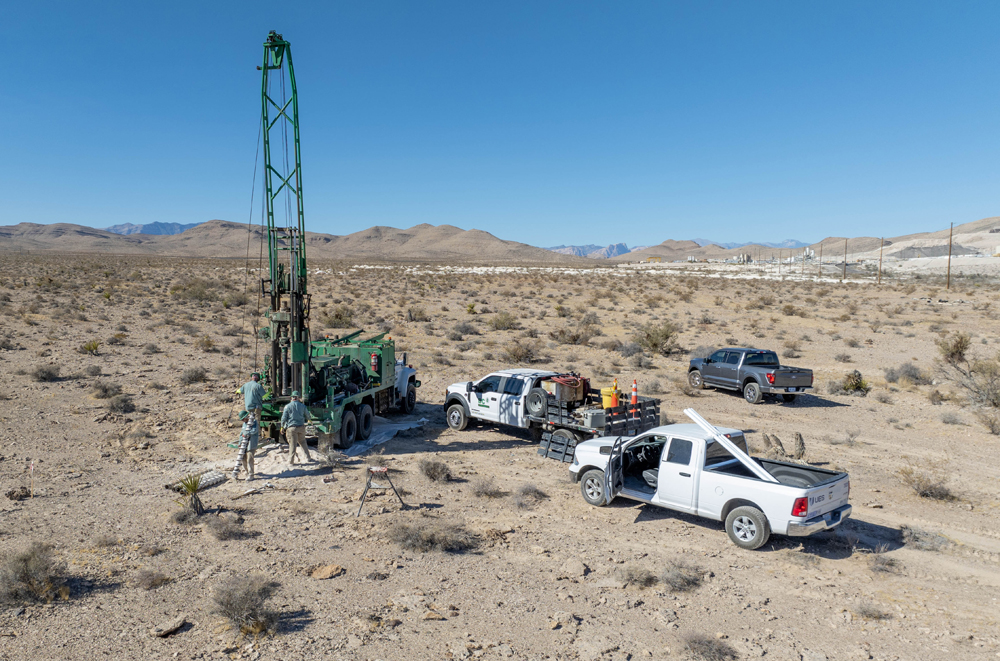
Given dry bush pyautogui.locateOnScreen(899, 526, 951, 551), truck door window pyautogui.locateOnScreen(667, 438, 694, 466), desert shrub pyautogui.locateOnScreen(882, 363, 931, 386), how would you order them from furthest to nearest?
desert shrub pyautogui.locateOnScreen(882, 363, 931, 386), truck door window pyautogui.locateOnScreen(667, 438, 694, 466), dry bush pyautogui.locateOnScreen(899, 526, 951, 551)

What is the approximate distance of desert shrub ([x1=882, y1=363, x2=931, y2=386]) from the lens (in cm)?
2111

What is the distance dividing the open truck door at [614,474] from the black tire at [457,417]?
5888mm

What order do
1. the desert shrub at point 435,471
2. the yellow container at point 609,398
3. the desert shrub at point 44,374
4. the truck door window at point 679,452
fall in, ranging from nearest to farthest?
1. the truck door window at point 679,452
2. the desert shrub at point 435,471
3. the yellow container at point 609,398
4. the desert shrub at point 44,374

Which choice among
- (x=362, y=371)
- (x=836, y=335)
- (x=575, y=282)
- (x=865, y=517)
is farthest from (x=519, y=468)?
(x=575, y=282)

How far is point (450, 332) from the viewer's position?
103ft

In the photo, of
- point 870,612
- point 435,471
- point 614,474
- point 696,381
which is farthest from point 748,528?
point 696,381

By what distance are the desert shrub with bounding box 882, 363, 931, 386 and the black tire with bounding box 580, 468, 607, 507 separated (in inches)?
632

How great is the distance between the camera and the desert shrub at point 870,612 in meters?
7.04

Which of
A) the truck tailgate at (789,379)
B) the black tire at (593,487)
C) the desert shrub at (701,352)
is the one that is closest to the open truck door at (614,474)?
the black tire at (593,487)

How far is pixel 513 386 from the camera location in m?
14.5

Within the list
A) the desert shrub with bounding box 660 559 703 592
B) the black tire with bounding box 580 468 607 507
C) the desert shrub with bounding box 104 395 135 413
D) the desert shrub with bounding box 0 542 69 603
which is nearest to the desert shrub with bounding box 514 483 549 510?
the black tire with bounding box 580 468 607 507

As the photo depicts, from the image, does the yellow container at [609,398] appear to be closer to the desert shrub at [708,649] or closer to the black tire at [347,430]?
the black tire at [347,430]

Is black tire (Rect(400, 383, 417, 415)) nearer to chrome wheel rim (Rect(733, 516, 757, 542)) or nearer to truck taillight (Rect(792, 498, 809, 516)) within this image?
chrome wheel rim (Rect(733, 516, 757, 542))

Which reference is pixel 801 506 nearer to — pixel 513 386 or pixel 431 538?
pixel 431 538
